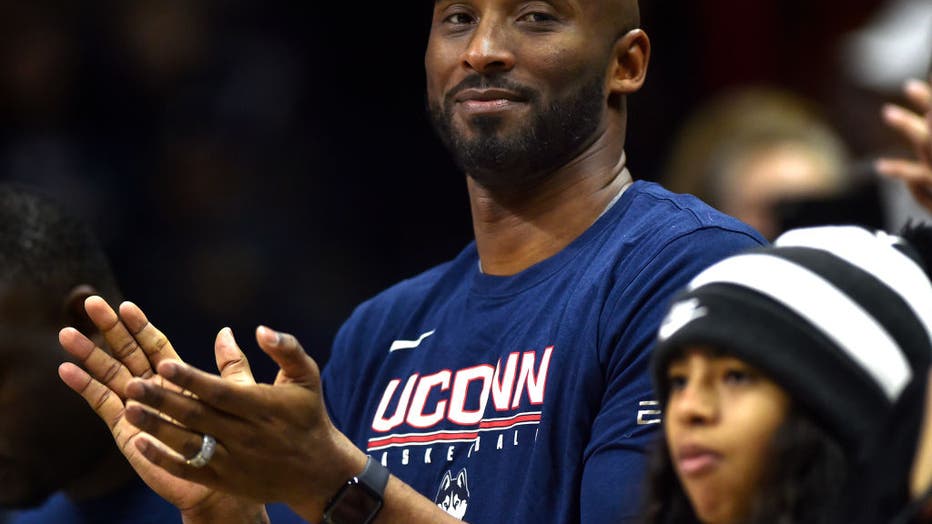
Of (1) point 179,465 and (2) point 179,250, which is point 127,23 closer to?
(2) point 179,250

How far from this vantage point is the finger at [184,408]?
212 centimetres

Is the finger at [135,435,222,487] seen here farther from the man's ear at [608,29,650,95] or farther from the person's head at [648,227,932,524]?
the man's ear at [608,29,650,95]

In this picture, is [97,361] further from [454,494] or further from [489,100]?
[489,100]

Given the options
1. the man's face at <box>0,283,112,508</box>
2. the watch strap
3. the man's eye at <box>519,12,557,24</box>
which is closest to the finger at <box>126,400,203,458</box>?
the watch strap

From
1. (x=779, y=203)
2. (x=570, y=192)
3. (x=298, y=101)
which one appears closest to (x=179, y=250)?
(x=298, y=101)

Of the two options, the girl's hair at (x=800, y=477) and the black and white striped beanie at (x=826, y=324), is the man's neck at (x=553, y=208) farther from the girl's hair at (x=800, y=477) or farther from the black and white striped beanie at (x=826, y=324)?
the girl's hair at (x=800, y=477)

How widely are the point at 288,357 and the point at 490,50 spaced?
86cm

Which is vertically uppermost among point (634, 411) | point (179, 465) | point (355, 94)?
point (179, 465)

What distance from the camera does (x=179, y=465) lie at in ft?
7.33

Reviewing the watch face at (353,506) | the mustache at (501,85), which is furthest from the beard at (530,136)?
the watch face at (353,506)

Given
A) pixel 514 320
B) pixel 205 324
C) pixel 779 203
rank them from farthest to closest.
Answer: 1. pixel 205 324
2. pixel 779 203
3. pixel 514 320

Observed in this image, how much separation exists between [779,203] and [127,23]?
11.4 ft

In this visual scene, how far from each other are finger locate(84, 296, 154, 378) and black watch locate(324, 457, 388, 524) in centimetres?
43

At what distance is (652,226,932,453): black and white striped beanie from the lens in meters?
A: 1.93
